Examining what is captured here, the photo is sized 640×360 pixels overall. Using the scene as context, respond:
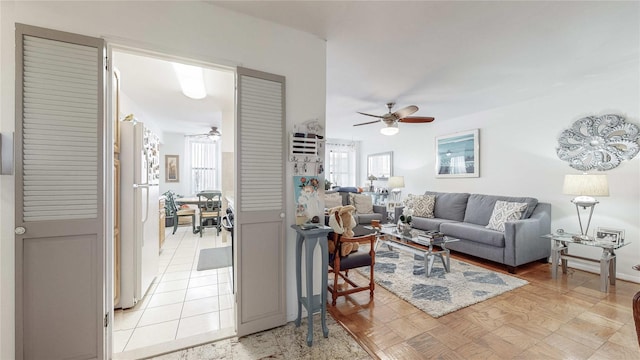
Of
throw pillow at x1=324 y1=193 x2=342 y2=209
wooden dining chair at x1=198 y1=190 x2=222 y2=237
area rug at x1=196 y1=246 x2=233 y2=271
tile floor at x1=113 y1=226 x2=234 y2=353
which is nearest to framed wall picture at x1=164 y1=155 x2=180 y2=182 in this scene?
wooden dining chair at x1=198 y1=190 x2=222 y2=237

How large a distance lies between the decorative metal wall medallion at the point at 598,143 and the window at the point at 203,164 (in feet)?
25.4

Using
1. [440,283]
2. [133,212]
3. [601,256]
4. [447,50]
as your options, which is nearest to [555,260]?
[601,256]

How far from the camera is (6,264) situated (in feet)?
4.52

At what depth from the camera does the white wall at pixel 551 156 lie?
10.0 feet

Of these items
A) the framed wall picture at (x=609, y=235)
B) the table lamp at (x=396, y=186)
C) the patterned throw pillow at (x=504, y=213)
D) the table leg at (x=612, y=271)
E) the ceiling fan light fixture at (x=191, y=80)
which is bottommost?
the table leg at (x=612, y=271)

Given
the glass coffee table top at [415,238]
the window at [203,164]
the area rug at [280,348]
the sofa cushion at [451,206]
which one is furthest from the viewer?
the window at [203,164]

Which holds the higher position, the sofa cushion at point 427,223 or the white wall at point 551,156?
the white wall at point 551,156

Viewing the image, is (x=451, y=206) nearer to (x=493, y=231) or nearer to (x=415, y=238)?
(x=493, y=231)

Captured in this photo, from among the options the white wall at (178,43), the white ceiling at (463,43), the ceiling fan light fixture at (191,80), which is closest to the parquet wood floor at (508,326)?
the white wall at (178,43)

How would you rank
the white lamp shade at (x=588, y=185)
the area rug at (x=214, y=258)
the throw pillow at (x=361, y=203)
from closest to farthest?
the white lamp shade at (x=588, y=185) → the area rug at (x=214, y=258) → the throw pillow at (x=361, y=203)

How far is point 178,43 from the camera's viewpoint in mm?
1765

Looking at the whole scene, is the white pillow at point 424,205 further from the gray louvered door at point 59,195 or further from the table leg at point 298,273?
the gray louvered door at point 59,195

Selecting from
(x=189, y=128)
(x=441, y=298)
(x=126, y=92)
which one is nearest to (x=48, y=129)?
(x=126, y=92)

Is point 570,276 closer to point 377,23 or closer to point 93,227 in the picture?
point 377,23
